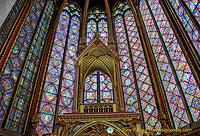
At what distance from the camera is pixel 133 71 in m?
9.19

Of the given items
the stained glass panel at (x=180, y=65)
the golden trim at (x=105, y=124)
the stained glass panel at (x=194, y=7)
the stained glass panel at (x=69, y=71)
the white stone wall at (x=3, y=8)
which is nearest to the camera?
the white stone wall at (x=3, y=8)

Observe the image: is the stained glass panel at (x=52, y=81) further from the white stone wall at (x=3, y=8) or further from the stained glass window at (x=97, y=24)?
the white stone wall at (x=3, y=8)

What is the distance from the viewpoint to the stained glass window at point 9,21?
5954 mm

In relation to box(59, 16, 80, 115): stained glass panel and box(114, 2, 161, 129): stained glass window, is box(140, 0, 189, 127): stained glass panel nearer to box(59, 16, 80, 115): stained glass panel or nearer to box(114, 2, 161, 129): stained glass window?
box(114, 2, 161, 129): stained glass window

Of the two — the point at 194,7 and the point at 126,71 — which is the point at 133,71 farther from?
the point at 194,7

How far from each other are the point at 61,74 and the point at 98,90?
1993 millimetres

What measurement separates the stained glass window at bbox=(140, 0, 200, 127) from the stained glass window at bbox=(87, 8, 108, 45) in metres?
2.96

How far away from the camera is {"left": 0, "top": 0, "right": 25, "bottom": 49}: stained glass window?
19.5 ft

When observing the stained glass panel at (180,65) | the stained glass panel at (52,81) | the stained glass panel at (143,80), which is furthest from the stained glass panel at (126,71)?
the stained glass panel at (52,81)

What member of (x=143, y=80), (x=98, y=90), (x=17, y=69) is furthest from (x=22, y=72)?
(x=143, y=80)

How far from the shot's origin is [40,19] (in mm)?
9023

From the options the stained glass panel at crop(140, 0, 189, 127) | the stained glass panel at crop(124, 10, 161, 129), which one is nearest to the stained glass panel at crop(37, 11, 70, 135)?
the stained glass panel at crop(124, 10, 161, 129)

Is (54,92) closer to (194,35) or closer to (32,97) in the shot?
(32,97)

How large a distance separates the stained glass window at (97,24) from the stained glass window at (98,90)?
108 inches
